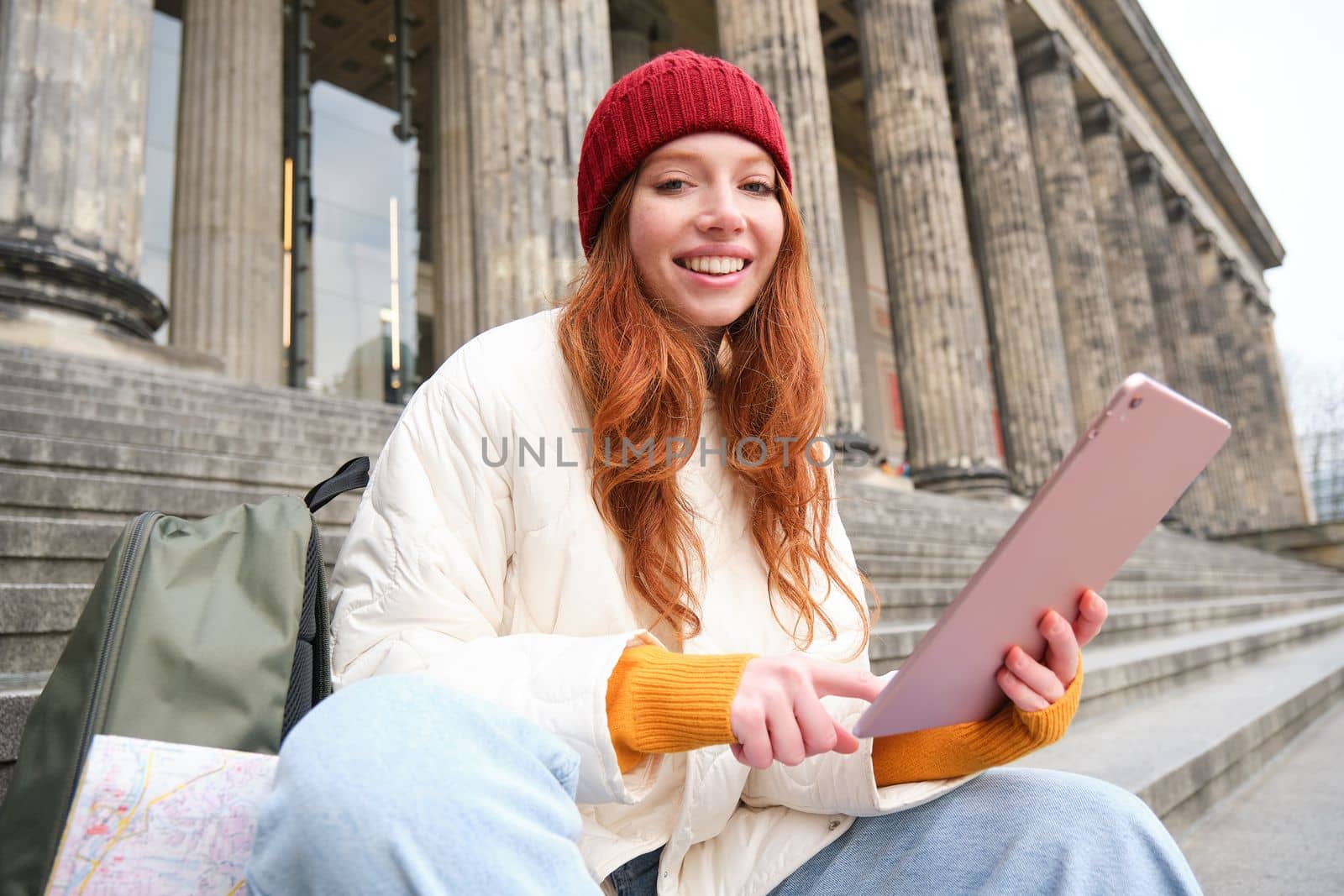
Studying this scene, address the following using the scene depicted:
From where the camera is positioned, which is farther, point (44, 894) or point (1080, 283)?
point (1080, 283)

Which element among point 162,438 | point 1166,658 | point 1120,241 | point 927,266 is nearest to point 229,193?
point 162,438

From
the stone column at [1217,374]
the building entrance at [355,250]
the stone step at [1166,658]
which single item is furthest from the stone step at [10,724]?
the stone column at [1217,374]

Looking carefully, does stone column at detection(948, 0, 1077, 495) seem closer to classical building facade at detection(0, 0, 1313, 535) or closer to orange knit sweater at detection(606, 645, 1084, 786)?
classical building facade at detection(0, 0, 1313, 535)

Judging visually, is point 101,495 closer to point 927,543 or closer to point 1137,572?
point 927,543

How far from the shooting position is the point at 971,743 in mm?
1047

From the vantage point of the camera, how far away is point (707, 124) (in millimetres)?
1356

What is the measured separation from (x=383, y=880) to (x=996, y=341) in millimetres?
14236

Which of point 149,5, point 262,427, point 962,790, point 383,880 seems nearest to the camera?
point 383,880

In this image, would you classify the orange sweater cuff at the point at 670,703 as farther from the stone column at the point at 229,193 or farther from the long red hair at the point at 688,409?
the stone column at the point at 229,193

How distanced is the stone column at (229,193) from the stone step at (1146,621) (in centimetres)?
719

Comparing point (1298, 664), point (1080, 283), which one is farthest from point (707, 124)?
point (1080, 283)

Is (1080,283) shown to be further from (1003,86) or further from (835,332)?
(835,332)

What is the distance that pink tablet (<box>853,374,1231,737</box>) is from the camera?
0.79 metres

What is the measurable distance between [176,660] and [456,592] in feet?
0.95
